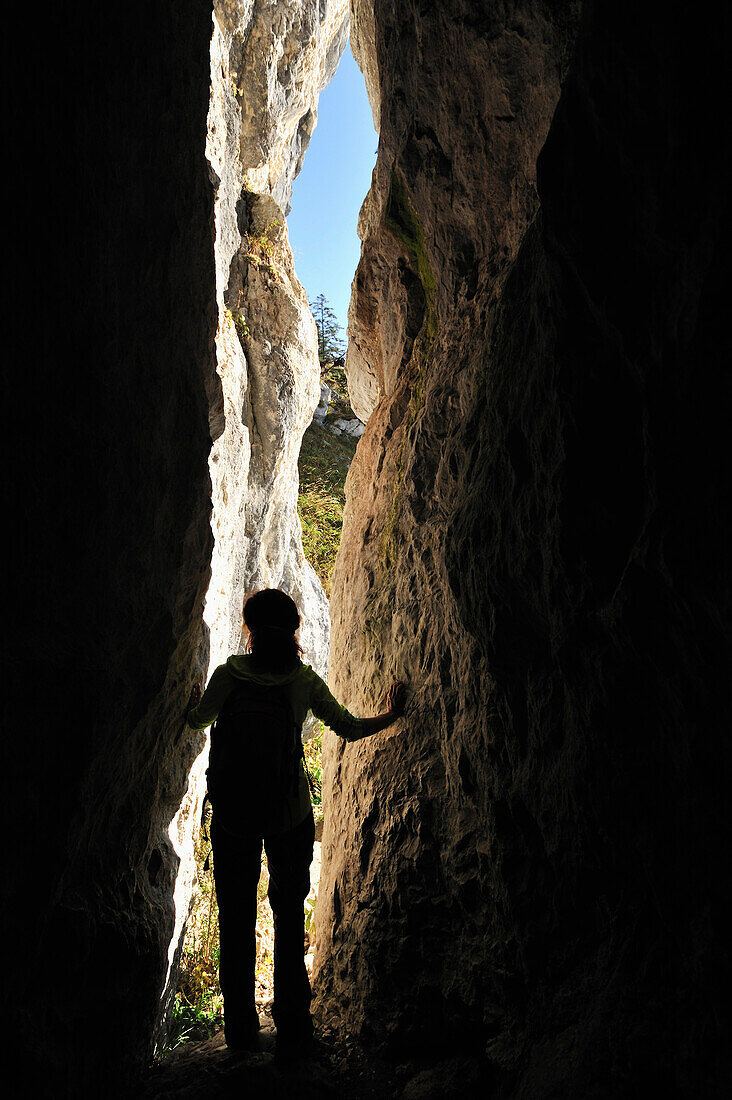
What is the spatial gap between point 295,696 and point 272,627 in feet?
1.23

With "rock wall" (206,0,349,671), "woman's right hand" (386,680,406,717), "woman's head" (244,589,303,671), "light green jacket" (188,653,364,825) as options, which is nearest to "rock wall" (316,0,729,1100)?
"woman's right hand" (386,680,406,717)

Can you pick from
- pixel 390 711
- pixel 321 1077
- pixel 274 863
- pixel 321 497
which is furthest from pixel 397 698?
pixel 321 497

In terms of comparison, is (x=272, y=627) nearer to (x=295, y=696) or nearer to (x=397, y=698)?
(x=295, y=696)

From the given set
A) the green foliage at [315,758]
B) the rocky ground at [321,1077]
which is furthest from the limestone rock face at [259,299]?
the rocky ground at [321,1077]

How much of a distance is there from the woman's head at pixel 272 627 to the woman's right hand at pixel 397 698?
3.24ft

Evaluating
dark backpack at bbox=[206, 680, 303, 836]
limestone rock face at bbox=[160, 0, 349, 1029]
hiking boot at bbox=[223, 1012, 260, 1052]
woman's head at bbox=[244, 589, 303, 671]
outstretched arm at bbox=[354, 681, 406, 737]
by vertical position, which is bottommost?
hiking boot at bbox=[223, 1012, 260, 1052]

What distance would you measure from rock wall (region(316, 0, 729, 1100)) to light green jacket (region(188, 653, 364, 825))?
2.09 ft

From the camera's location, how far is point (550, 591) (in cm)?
262

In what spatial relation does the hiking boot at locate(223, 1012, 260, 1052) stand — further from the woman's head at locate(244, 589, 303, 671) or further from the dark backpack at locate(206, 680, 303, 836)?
the woman's head at locate(244, 589, 303, 671)

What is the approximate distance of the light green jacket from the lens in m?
3.24

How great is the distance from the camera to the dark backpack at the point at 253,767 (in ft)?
9.77

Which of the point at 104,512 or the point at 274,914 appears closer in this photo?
the point at 104,512

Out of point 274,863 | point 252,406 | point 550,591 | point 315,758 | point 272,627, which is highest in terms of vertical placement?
point 252,406

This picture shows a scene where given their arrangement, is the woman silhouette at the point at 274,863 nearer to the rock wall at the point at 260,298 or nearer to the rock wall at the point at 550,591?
the rock wall at the point at 550,591
